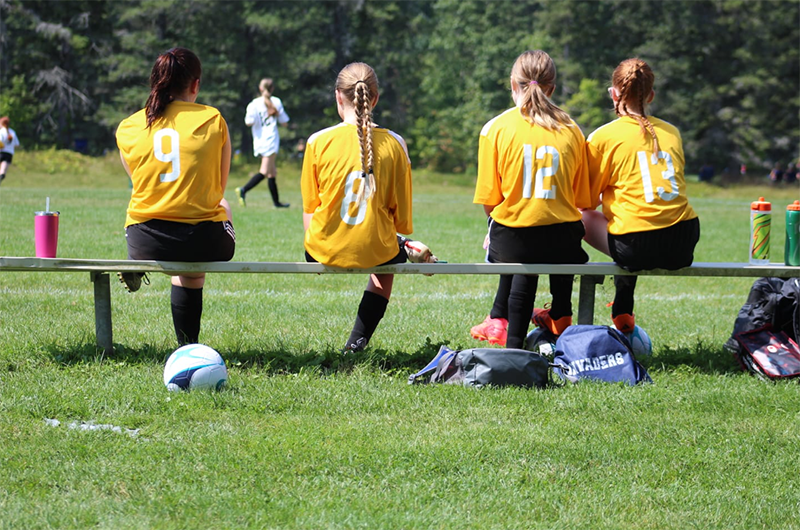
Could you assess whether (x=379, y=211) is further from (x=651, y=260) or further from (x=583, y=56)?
(x=583, y=56)

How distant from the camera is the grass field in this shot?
3.06 m

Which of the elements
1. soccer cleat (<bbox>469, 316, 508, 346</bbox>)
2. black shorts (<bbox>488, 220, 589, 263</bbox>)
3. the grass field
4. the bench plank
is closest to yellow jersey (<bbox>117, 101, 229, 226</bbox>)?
the bench plank

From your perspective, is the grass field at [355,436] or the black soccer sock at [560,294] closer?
the grass field at [355,436]

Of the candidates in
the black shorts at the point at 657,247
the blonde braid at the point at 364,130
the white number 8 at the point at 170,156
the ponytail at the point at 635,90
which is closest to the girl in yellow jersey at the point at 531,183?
the black shorts at the point at 657,247

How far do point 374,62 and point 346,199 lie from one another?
40246mm

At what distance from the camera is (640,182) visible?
4.99m

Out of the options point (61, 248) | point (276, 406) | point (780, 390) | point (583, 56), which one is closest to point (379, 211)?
point (276, 406)

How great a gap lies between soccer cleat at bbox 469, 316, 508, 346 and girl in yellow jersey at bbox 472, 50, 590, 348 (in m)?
0.68

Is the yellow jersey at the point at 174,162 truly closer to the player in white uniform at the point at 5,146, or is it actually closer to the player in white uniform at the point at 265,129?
the player in white uniform at the point at 265,129

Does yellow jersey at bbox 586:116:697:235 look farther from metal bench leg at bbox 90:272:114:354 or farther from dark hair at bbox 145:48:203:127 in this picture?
metal bench leg at bbox 90:272:114:354

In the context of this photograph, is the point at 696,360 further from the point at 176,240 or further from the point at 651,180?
the point at 176,240

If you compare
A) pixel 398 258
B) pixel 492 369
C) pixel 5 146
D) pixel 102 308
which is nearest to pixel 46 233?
pixel 102 308

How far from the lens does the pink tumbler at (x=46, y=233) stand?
484 centimetres

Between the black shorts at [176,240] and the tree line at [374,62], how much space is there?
114 ft
